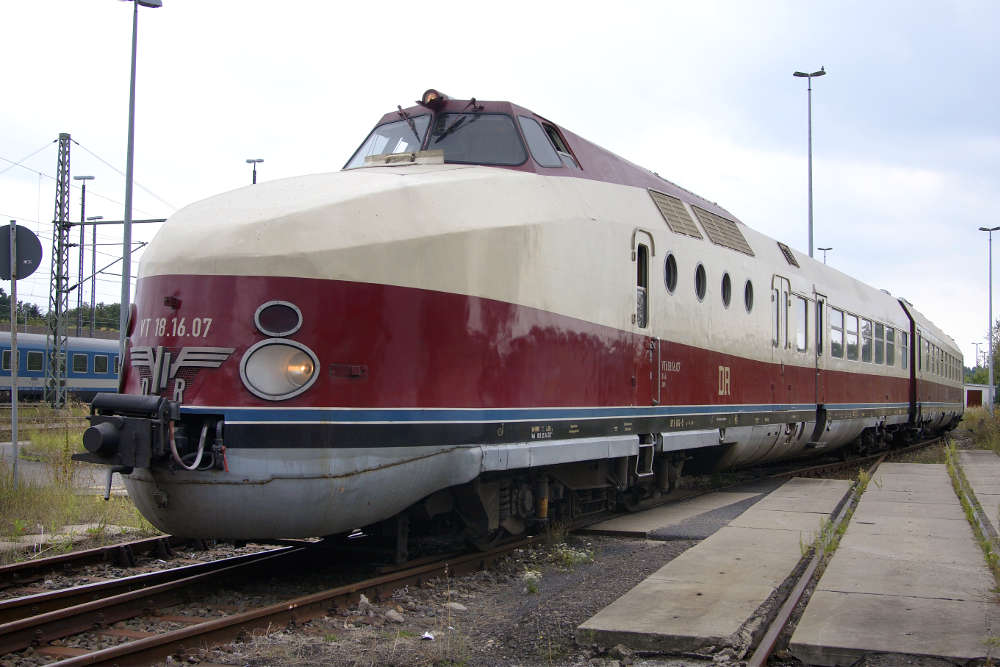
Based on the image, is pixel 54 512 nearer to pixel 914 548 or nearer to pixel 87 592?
pixel 87 592

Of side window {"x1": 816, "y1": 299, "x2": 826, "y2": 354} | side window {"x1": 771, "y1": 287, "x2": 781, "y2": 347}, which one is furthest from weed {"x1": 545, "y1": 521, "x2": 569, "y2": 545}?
side window {"x1": 816, "y1": 299, "x2": 826, "y2": 354}

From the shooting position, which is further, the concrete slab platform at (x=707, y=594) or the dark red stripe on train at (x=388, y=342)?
the dark red stripe on train at (x=388, y=342)

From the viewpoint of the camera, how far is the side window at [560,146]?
867 centimetres

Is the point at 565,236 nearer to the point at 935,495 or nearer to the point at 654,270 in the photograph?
the point at 654,270

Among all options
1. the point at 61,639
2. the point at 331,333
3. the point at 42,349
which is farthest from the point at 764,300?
the point at 42,349

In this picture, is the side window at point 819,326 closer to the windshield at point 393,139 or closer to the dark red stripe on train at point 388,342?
the dark red stripe on train at point 388,342

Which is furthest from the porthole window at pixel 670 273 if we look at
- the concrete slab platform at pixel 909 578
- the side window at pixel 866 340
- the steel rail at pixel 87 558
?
the side window at pixel 866 340

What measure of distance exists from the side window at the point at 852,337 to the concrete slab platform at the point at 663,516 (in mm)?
6369

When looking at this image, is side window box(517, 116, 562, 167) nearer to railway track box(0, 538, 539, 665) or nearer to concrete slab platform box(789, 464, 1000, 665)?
railway track box(0, 538, 539, 665)

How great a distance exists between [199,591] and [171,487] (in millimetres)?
880

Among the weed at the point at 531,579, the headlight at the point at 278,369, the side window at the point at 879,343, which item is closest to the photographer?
the headlight at the point at 278,369

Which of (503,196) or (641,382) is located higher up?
(503,196)

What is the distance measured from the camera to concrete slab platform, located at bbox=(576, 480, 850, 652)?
17.0 ft

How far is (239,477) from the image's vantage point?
574cm
